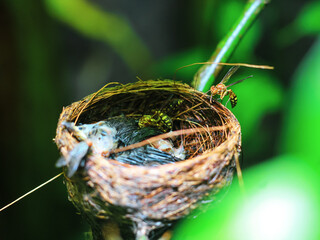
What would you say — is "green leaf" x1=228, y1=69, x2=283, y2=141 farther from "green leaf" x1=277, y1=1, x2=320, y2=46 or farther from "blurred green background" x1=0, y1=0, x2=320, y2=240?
"green leaf" x1=277, y1=1, x2=320, y2=46

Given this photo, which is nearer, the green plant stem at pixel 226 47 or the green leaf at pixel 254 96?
the green plant stem at pixel 226 47

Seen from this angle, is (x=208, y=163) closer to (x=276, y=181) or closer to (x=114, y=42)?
(x=276, y=181)

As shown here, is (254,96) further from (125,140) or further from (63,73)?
(63,73)

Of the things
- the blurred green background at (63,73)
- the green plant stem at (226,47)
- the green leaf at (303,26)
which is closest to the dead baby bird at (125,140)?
the green plant stem at (226,47)

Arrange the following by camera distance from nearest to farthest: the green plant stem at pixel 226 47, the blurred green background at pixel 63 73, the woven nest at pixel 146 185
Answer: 1. the woven nest at pixel 146 185
2. the green plant stem at pixel 226 47
3. the blurred green background at pixel 63 73

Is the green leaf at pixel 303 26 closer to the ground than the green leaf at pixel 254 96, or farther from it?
farther from it

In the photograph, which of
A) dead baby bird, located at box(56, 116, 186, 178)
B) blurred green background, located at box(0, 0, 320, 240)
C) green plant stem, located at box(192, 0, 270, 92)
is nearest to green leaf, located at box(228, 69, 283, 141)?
blurred green background, located at box(0, 0, 320, 240)

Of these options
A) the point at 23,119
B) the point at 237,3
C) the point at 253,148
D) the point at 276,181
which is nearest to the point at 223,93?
the point at 253,148

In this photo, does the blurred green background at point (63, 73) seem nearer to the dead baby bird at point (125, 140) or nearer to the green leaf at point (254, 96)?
the green leaf at point (254, 96)

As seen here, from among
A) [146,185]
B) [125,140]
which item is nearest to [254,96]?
[125,140]
